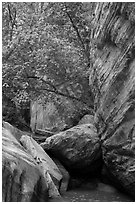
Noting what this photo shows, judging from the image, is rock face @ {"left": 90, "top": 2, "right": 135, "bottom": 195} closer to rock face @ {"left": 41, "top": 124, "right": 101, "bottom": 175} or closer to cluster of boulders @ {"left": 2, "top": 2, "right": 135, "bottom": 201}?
cluster of boulders @ {"left": 2, "top": 2, "right": 135, "bottom": 201}

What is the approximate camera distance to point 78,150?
9125 mm

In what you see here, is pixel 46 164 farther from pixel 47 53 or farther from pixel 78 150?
pixel 47 53

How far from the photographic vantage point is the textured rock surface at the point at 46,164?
7793 mm

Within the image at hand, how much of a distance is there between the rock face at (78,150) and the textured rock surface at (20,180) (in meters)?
2.11

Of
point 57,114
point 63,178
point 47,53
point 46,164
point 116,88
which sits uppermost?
point 47,53

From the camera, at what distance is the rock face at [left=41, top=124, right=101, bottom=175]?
9.04 metres

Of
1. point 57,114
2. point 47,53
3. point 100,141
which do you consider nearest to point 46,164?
point 100,141

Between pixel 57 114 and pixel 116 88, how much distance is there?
303 inches

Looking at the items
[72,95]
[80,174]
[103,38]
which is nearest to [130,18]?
[103,38]

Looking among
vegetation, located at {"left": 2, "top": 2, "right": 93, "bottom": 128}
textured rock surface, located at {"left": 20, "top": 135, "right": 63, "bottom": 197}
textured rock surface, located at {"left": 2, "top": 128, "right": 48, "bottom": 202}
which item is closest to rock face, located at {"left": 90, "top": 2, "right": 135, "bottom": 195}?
textured rock surface, located at {"left": 20, "top": 135, "right": 63, "bottom": 197}

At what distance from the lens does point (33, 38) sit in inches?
506

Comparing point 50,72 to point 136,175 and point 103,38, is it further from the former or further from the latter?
point 136,175

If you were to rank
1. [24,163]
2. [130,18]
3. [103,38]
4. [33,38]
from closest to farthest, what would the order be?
[24,163], [130,18], [103,38], [33,38]

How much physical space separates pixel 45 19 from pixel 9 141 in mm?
6912
